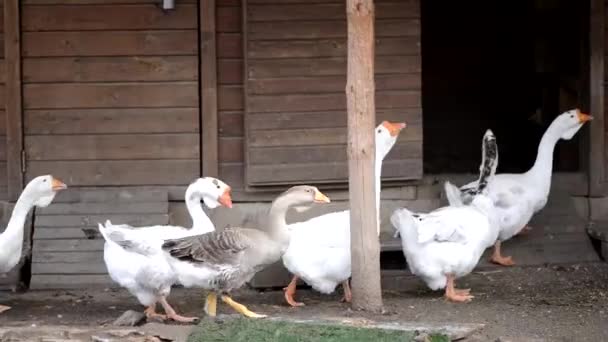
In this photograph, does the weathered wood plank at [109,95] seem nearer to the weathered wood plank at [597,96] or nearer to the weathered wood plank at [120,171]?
the weathered wood plank at [120,171]

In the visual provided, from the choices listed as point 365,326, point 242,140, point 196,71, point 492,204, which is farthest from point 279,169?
point 365,326

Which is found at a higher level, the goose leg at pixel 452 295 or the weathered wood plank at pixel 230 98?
the weathered wood plank at pixel 230 98

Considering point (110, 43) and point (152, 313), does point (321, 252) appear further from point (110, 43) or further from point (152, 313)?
point (110, 43)

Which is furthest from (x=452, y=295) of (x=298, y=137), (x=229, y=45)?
(x=229, y=45)

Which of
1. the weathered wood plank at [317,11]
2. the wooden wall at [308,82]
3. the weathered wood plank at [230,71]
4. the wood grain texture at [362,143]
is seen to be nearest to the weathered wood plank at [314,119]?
the wooden wall at [308,82]

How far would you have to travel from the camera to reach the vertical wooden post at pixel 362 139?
7465 millimetres

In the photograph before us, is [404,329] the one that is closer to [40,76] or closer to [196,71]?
[196,71]

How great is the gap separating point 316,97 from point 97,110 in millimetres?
1903

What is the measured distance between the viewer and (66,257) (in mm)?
8906

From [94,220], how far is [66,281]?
58 centimetres

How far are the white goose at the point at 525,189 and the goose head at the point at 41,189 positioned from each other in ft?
11.3

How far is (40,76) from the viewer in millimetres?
9188

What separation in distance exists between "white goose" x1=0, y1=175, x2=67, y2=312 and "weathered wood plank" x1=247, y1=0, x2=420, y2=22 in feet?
7.45

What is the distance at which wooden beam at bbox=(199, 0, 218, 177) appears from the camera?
9172 millimetres
